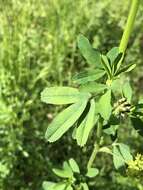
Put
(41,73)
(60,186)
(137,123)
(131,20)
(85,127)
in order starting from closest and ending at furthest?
1. (131,20)
2. (85,127)
3. (137,123)
4. (60,186)
5. (41,73)

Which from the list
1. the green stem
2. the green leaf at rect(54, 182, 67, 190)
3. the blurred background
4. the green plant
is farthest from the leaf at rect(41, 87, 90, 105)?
the blurred background

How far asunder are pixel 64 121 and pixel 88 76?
121 millimetres

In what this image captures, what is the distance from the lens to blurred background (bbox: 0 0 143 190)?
266cm

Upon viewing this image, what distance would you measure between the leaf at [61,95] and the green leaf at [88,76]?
4cm

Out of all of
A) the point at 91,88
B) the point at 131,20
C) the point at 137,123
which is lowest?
the point at 137,123

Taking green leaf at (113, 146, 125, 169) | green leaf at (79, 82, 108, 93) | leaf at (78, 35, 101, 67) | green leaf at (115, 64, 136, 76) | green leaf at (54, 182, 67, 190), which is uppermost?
leaf at (78, 35, 101, 67)

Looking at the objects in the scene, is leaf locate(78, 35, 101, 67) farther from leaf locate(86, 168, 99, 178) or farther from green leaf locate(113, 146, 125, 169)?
leaf locate(86, 168, 99, 178)

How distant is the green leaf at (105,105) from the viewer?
1177 millimetres

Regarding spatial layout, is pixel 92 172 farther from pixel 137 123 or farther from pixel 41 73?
pixel 41 73

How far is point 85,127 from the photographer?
4.06ft

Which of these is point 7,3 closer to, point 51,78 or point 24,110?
point 51,78

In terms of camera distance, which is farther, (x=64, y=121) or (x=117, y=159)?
(x=117, y=159)

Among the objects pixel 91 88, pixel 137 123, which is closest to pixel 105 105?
pixel 91 88

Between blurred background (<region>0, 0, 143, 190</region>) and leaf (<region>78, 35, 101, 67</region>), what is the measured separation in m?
1.23
